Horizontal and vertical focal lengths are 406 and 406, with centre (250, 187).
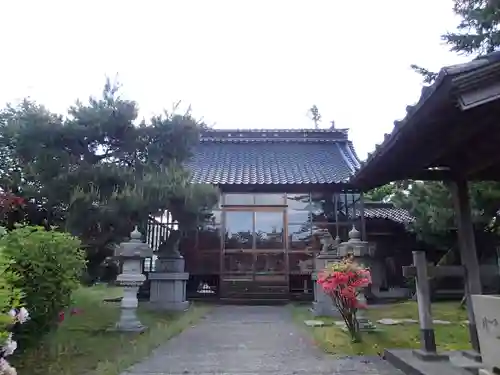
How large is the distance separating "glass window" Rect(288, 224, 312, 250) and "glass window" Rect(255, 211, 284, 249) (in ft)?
0.96

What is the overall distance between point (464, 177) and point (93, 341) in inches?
216

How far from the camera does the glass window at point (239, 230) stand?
509 inches

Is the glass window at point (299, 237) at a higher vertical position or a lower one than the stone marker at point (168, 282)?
higher

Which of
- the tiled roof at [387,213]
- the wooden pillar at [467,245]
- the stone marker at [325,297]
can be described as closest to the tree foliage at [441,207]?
the tiled roof at [387,213]

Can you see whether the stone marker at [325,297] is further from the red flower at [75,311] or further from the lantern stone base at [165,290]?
the red flower at [75,311]

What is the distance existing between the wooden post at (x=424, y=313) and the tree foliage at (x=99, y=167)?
463cm

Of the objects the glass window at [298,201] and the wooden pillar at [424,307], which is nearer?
the wooden pillar at [424,307]

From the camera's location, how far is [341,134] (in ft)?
58.1

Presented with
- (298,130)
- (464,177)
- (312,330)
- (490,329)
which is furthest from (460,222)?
(298,130)

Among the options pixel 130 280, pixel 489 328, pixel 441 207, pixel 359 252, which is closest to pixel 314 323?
pixel 359 252

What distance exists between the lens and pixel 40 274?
4172 millimetres

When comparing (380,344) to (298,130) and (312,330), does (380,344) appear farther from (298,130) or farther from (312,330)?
(298,130)

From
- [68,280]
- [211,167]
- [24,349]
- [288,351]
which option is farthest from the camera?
[211,167]

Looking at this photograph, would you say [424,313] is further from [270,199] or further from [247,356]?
[270,199]
